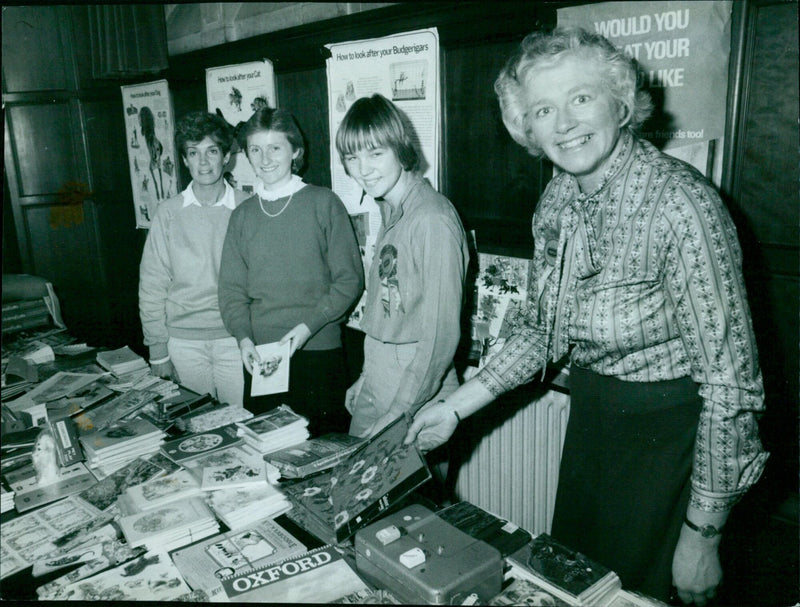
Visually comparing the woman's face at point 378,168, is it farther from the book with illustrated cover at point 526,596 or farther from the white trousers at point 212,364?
the book with illustrated cover at point 526,596

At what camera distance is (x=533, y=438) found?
88.4 inches

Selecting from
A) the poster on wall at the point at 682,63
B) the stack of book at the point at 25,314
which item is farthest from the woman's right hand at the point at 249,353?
the poster on wall at the point at 682,63

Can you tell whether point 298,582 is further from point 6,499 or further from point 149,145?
point 149,145

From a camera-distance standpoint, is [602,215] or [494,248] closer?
[602,215]

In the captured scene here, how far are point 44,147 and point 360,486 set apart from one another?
420 centimetres

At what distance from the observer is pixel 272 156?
2406 mm

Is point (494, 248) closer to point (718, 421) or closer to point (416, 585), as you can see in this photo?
point (718, 421)

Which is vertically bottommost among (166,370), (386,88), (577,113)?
(166,370)

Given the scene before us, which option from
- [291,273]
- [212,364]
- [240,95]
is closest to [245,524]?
[291,273]

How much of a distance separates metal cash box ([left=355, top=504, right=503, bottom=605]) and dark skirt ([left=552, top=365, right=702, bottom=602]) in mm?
442

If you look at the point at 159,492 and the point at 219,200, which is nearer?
the point at 159,492

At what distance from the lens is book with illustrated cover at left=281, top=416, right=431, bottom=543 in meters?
1.16

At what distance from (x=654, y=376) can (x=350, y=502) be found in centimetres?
68

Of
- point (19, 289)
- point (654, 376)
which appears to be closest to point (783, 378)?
point (654, 376)
